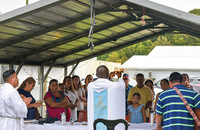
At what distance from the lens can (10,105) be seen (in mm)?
5598

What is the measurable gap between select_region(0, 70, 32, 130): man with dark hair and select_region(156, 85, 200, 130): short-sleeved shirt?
2.07 meters

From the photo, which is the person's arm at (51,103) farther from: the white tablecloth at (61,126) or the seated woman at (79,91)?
the seated woman at (79,91)

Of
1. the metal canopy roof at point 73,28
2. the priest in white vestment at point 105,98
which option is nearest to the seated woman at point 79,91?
the metal canopy roof at point 73,28

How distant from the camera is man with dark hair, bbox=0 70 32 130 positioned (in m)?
5.54

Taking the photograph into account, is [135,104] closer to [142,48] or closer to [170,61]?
[170,61]

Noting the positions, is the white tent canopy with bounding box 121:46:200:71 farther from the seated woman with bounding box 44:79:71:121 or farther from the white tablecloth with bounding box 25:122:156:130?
the white tablecloth with bounding box 25:122:156:130

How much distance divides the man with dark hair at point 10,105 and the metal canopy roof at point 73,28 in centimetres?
207

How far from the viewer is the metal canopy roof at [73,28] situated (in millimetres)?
7469

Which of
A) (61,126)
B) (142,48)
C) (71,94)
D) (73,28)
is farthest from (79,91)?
(142,48)

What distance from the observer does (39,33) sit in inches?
386

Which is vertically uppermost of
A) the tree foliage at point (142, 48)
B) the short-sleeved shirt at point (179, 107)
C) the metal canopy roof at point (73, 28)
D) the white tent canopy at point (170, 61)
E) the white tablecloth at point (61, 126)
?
the tree foliage at point (142, 48)

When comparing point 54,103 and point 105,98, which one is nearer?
point 105,98

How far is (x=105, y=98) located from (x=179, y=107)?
150 centimetres

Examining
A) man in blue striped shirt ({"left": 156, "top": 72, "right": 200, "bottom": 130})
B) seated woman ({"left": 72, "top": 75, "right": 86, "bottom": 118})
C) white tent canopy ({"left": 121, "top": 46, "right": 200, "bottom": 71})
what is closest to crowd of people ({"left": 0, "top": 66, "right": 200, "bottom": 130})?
man in blue striped shirt ({"left": 156, "top": 72, "right": 200, "bottom": 130})
